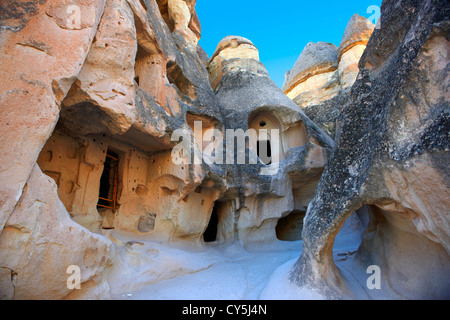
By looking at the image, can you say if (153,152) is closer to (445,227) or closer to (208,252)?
(208,252)

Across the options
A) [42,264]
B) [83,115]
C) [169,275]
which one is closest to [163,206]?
[169,275]

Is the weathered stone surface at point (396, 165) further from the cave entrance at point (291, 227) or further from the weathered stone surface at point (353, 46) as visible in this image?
the weathered stone surface at point (353, 46)

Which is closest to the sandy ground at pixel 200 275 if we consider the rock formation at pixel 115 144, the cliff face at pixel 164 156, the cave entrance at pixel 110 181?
the cliff face at pixel 164 156

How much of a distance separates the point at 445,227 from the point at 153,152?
531 centimetres

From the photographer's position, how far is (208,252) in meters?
6.36

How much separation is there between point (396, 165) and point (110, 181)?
5.32 meters

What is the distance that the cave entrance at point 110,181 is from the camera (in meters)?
5.73

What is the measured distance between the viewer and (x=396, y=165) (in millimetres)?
2957

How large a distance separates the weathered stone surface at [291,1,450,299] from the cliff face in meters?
0.02

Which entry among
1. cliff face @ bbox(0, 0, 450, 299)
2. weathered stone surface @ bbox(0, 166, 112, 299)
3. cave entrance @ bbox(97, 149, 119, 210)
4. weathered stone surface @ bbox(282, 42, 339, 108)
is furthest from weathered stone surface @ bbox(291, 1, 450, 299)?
weathered stone surface @ bbox(282, 42, 339, 108)

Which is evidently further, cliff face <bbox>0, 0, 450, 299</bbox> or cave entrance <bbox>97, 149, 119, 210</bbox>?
cave entrance <bbox>97, 149, 119, 210</bbox>

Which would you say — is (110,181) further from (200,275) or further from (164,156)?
(200,275)

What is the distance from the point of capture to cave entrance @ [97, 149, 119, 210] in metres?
5.73

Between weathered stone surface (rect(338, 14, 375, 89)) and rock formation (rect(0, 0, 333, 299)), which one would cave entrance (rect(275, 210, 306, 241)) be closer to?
rock formation (rect(0, 0, 333, 299))
